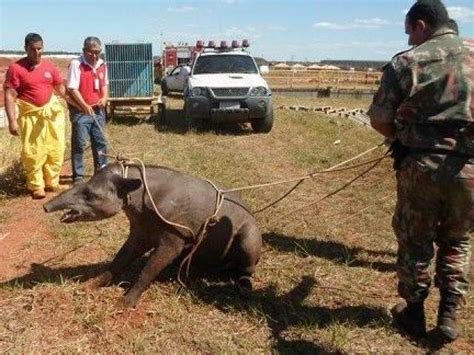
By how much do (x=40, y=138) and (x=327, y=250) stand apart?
12.4 feet

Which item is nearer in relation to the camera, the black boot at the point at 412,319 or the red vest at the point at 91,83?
the black boot at the point at 412,319

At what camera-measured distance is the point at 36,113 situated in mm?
6219

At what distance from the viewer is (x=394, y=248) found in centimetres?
519

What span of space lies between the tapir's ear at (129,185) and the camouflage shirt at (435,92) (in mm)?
1818

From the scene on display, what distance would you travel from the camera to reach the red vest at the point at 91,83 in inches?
267

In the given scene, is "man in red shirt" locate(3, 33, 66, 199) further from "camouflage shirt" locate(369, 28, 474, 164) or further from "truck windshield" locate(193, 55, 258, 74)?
"truck windshield" locate(193, 55, 258, 74)

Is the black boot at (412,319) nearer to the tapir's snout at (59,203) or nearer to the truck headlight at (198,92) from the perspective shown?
the tapir's snout at (59,203)

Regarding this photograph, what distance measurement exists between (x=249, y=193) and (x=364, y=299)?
301 cm

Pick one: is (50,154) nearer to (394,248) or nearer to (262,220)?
(262,220)

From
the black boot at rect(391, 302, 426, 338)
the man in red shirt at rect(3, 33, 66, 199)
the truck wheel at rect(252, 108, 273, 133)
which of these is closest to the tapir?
the black boot at rect(391, 302, 426, 338)

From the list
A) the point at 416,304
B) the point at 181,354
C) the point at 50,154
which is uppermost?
the point at 50,154

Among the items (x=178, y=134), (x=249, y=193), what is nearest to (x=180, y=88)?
(x=178, y=134)

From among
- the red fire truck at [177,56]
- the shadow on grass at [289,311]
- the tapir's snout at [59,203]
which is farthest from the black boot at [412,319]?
the red fire truck at [177,56]

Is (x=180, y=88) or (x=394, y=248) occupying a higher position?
(x=180, y=88)
